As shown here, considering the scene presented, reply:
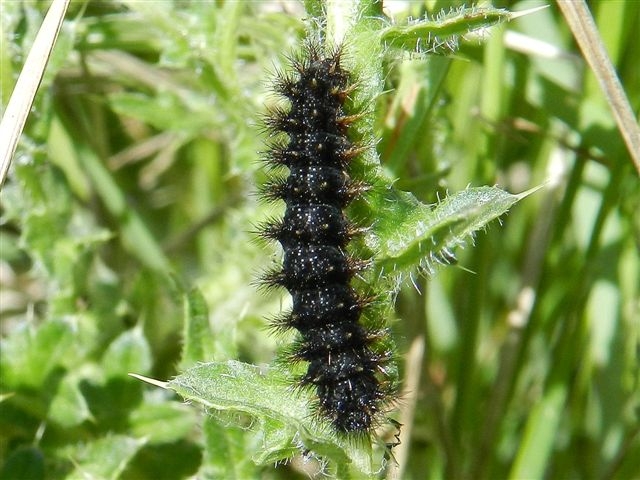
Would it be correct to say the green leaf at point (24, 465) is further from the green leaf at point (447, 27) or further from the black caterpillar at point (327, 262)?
the green leaf at point (447, 27)

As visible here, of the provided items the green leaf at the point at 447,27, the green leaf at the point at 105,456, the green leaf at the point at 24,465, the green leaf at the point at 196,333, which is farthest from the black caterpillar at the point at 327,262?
the green leaf at the point at 24,465

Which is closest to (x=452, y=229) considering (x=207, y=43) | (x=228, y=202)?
(x=207, y=43)

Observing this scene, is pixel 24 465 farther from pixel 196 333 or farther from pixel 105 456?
pixel 196 333

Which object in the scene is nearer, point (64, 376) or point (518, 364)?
point (64, 376)

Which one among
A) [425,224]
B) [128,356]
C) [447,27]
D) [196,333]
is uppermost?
[447,27]

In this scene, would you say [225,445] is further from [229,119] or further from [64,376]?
[229,119]

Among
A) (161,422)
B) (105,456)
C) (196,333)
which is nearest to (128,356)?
(161,422)

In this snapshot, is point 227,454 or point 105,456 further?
point 105,456
